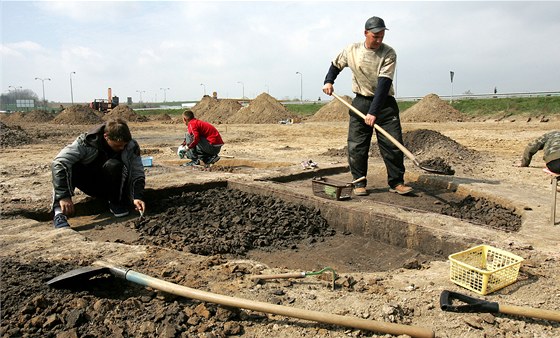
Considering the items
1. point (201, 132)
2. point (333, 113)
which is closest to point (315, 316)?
point (201, 132)

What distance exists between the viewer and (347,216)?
16.3 ft

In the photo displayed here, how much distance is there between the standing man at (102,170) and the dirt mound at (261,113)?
25.1 m

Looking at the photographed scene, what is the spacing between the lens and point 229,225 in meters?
4.99

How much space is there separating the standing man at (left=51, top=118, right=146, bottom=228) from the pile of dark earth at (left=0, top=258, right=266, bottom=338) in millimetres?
1724

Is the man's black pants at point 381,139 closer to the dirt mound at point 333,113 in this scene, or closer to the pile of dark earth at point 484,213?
the pile of dark earth at point 484,213

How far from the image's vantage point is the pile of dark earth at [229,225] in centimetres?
438

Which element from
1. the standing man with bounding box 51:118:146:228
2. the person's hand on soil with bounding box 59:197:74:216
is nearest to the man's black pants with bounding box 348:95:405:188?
the standing man with bounding box 51:118:146:228

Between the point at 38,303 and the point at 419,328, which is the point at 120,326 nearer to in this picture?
the point at 38,303

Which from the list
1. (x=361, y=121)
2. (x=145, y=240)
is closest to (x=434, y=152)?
(x=361, y=121)

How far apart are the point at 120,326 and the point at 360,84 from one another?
162 inches

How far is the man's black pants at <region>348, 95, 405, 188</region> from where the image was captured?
5.55 meters

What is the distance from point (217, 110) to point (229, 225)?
31.0 metres

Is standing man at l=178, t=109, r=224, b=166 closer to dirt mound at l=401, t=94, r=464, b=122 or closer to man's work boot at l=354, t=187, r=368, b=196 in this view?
man's work boot at l=354, t=187, r=368, b=196

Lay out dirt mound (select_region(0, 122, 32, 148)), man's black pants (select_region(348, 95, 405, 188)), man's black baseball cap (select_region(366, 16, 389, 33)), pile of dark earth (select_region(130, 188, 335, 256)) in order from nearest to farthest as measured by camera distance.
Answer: pile of dark earth (select_region(130, 188, 335, 256)) → man's black baseball cap (select_region(366, 16, 389, 33)) → man's black pants (select_region(348, 95, 405, 188)) → dirt mound (select_region(0, 122, 32, 148))
